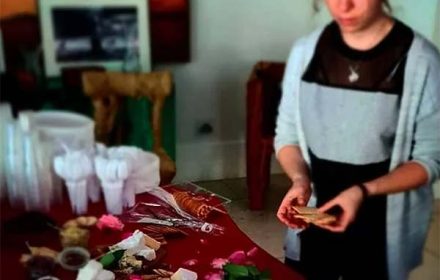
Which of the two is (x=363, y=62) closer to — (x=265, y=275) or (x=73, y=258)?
(x=265, y=275)

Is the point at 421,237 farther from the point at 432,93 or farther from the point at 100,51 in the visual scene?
the point at 100,51

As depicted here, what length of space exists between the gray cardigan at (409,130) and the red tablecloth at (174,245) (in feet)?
0.21

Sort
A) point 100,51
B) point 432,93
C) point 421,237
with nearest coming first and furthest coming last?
1. point 100,51
2. point 432,93
3. point 421,237

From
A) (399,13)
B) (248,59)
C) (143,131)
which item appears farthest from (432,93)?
(143,131)

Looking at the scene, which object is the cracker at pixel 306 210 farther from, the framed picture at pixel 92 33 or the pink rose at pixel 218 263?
the framed picture at pixel 92 33

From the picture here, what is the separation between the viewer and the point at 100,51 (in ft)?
1.58

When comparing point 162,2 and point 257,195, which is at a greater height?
point 162,2

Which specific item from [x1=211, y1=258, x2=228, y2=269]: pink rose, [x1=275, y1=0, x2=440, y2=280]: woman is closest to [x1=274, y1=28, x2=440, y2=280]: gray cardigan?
[x1=275, y1=0, x2=440, y2=280]: woman

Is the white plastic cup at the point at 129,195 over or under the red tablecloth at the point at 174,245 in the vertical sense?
over

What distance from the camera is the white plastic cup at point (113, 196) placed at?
1.70 feet

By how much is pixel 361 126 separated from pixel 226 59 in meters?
0.17

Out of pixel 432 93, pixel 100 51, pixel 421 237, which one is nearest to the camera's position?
pixel 100 51

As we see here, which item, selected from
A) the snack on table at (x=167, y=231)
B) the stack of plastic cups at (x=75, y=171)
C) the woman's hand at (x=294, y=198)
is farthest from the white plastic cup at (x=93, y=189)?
the woman's hand at (x=294, y=198)

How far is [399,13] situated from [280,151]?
0.19 meters
